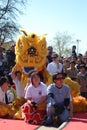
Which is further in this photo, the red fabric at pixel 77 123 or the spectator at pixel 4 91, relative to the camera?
the spectator at pixel 4 91

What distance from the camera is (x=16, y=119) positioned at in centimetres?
708

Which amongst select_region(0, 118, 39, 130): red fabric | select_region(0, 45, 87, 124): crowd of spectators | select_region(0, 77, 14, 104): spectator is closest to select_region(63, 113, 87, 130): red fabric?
select_region(0, 45, 87, 124): crowd of spectators

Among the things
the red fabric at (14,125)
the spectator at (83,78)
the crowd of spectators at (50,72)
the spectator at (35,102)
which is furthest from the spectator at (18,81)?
the spectator at (83,78)

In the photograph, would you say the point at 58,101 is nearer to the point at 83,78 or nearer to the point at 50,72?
the point at 50,72

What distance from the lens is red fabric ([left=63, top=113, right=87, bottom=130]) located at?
239 inches

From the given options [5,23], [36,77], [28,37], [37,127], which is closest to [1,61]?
[28,37]

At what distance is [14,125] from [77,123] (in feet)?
3.86

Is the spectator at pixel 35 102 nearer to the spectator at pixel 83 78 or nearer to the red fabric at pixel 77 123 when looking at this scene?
the red fabric at pixel 77 123

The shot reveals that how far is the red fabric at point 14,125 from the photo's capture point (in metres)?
6.18

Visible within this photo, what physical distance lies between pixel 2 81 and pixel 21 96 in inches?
24.6

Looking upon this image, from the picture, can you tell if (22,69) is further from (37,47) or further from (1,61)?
(1,61)

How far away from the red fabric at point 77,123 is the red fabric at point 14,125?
2.02 ft

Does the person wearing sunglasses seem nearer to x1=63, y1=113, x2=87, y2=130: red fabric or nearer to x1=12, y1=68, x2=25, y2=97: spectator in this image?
x1=63, y1=113, x2=87, y2=130: red fabric

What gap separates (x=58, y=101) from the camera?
6.86m
